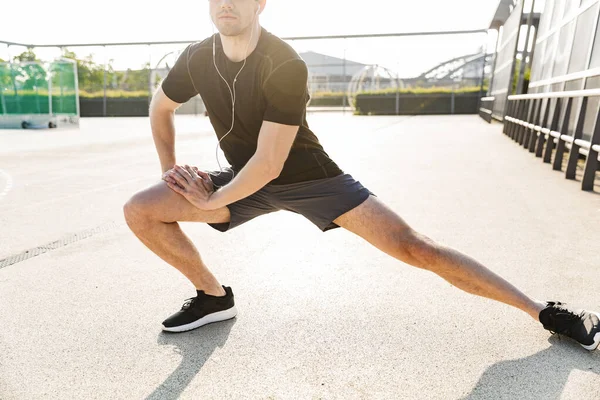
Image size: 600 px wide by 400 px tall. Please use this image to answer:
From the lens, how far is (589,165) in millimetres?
5746

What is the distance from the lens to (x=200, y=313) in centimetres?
247

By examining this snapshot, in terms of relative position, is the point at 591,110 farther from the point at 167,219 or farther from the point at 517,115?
the point at 167,219

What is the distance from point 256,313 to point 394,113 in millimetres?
29136

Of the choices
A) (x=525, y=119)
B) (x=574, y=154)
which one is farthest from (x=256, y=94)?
(x=525, y=119)

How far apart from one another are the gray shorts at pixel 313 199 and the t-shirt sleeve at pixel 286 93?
0.38 metres

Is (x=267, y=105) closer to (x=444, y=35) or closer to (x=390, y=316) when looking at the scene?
(x=390, y=316)

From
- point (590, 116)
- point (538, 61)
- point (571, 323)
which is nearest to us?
point (571, 323)

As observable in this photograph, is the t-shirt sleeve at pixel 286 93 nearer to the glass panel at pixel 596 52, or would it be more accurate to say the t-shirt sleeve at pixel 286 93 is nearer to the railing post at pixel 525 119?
the glass panel at pixel 596 52

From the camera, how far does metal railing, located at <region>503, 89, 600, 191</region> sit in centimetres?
583

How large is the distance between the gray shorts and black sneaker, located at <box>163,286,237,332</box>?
1.23 feet

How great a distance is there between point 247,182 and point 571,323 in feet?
4.86

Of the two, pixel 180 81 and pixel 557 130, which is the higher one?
pixel 180 81

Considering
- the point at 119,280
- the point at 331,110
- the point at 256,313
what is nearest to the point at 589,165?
the point at 256,313

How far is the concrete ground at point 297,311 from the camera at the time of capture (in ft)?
6.56
